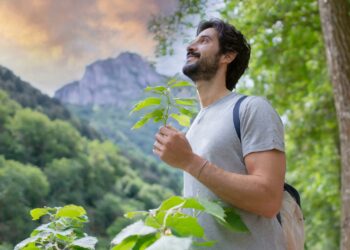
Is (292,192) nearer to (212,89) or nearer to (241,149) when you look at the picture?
(241,149)

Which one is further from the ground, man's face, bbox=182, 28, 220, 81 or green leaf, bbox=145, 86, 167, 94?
man's face, bbox=182, 28, 220, 81

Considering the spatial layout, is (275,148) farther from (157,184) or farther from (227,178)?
(157,184)

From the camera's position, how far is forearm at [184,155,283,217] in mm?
827

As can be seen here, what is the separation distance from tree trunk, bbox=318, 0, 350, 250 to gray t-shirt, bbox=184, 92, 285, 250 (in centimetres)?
170

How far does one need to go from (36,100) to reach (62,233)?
19.4 feet

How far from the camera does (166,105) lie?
0.87m

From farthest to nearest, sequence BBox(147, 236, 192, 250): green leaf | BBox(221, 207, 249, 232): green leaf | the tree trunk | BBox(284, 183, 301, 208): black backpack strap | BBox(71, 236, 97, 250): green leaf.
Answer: the tree trunk < BBox(284, 183, 301, 208): black backpack strap < BBox(71, 236, 97, 250): green leaf < BBox(221, 207, 249, 232): green leaf < BBox(147, 236, 192, 250): green leaf

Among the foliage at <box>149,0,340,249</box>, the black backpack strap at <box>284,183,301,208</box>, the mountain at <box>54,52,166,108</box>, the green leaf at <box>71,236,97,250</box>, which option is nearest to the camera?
the green leaf at <box>71,236,97,250</box>

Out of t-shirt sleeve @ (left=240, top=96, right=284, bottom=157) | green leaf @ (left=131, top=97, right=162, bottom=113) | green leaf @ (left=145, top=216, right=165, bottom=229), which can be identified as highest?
green leaf @ (left=131, top=97, right=162, bottom=113)

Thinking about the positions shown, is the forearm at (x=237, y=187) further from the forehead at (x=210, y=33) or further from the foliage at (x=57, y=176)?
the foliage at (x=57, y=176)

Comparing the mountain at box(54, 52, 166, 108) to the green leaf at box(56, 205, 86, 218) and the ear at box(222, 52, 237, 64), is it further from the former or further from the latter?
the green leaf at box(56, 205, 86, 218)

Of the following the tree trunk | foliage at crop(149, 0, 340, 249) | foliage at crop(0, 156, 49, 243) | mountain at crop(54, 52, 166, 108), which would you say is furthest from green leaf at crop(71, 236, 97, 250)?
mountain at crop(54, 52, 166, 108)

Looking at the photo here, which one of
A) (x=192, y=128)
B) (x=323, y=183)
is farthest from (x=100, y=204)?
(x=192, y=128)

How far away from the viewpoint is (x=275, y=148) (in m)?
0.87
